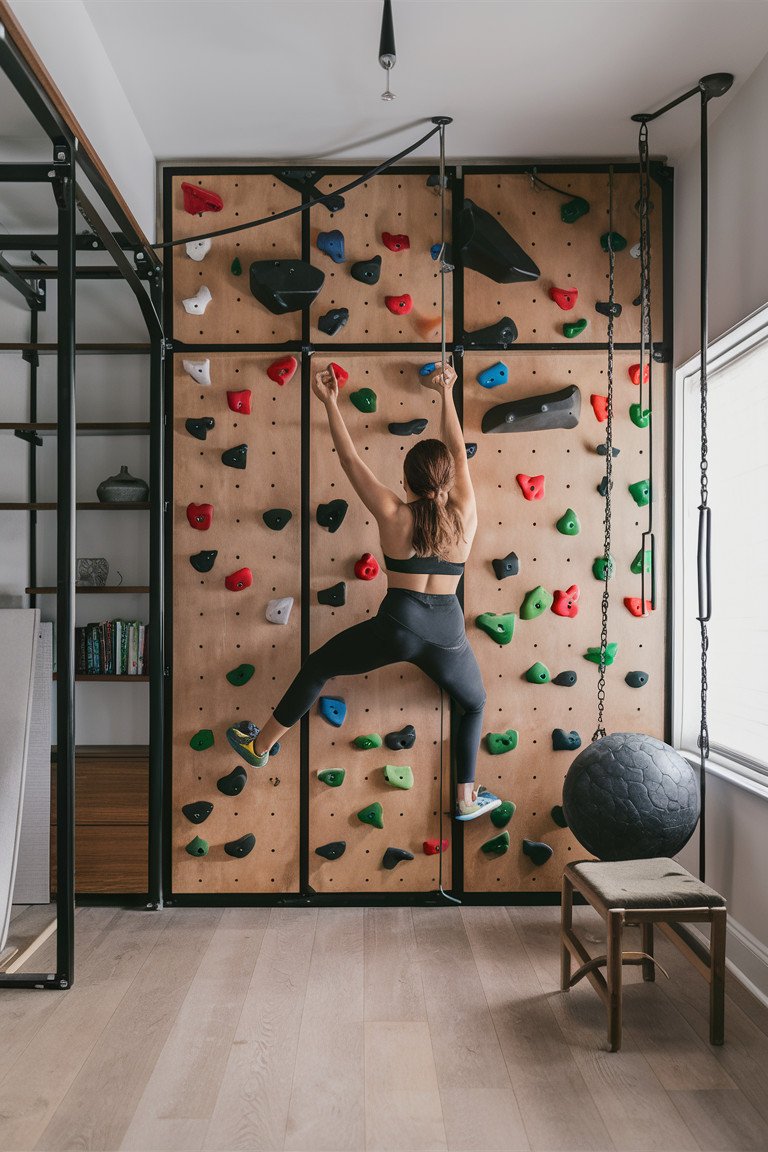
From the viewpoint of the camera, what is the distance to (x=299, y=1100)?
89.7 inches

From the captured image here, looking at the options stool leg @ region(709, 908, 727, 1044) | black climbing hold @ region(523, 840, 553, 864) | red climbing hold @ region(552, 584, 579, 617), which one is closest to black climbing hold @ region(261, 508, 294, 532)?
red climbing hold @ region(552, 584, 579, 617)

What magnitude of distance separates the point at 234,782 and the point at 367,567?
1.15 m

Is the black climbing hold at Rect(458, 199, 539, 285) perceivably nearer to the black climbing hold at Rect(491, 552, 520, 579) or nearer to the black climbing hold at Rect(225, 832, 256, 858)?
the black climbing hold at Rect(491, 552, 520, 579)

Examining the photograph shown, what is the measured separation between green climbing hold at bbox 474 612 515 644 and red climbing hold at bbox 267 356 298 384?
4.66ft

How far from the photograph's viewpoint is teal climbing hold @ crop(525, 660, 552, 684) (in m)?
3.79

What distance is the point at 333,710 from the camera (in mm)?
3752

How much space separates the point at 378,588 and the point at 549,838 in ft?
4.58

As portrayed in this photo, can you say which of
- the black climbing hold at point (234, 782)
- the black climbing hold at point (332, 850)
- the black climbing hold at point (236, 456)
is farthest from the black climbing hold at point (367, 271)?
the black climbing hold at point (332, 850)

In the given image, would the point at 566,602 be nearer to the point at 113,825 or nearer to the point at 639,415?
the point at 639,415

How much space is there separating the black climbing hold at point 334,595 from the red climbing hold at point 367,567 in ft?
0.31

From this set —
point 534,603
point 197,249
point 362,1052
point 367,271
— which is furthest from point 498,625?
point 197,249

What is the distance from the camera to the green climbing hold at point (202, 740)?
12.4 ft

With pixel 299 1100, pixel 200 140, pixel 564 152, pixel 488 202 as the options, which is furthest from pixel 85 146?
pixel 299 1100

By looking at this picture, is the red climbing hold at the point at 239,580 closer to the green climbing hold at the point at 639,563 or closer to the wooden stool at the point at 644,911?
the green climbing hold at the point at 639,563
